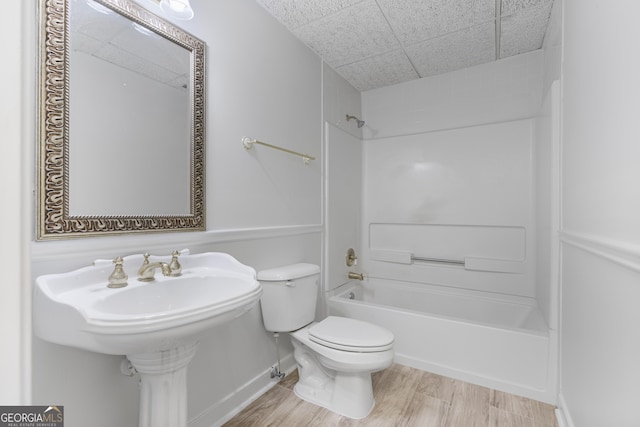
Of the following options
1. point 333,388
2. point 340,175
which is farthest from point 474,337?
point 340,175

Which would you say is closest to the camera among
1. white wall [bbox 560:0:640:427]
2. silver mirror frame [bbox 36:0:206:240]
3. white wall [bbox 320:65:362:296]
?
white wall [bbox 560:0:640:427]

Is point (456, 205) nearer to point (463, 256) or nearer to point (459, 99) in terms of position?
point (463, 256)

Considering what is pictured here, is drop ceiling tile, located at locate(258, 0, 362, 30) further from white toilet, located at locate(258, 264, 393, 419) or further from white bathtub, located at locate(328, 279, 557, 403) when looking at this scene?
white bathtub, located at locate(328, 279, 557, 403)

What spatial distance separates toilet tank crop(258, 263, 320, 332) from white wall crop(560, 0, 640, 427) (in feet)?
4.23

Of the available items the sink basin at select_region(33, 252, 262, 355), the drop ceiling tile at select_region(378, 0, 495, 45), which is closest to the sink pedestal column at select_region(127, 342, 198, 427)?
the sink basin at select_region(33, 252, 262, 355)

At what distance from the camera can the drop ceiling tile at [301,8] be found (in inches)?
67.2

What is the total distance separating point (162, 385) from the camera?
0.99m

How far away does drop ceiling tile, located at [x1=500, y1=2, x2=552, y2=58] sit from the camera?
178 centimetres

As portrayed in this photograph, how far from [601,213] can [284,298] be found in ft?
4.62

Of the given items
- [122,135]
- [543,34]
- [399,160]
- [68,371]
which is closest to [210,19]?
[122,135]

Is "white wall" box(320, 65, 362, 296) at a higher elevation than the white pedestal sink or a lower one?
higher

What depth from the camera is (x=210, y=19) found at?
146 cm

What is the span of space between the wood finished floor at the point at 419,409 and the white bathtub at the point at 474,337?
86 mm

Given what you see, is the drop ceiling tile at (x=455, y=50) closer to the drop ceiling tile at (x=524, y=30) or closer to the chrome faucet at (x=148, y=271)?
the drop ceiling tile at (x=524, y=30)
